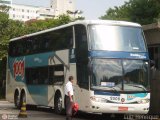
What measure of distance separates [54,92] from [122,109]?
196 inches

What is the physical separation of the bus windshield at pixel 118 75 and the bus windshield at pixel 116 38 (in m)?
0.60

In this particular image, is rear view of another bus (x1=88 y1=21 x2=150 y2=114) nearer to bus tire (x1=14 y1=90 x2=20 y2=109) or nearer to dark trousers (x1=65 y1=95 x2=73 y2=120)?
dark trousers (x1=65 y1=95 x2=73 y2=120)

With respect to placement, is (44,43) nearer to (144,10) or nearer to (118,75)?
(118,75)

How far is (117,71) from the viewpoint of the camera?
18969 millimetres

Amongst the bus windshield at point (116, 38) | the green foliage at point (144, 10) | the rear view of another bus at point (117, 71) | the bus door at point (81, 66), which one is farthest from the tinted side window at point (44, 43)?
the green foliage at point (144, 10)

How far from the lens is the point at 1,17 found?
1937 inches

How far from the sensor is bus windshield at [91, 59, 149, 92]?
61.7 feet

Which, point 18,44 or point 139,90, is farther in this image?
point 18,44

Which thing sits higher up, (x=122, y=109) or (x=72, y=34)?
(x=72, y=34)

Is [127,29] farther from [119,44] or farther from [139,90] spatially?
[139,90]

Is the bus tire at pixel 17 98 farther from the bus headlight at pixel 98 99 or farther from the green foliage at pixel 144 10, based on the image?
the green foliage at pixel 144 10

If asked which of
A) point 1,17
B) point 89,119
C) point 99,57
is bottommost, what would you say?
point 89,119

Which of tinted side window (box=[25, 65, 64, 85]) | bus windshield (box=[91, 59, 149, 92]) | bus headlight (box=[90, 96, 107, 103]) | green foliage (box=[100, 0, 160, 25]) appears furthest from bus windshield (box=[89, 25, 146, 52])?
green foliage (box=[100, 0, 160, 25])

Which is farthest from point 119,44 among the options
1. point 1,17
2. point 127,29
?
point 1,17
